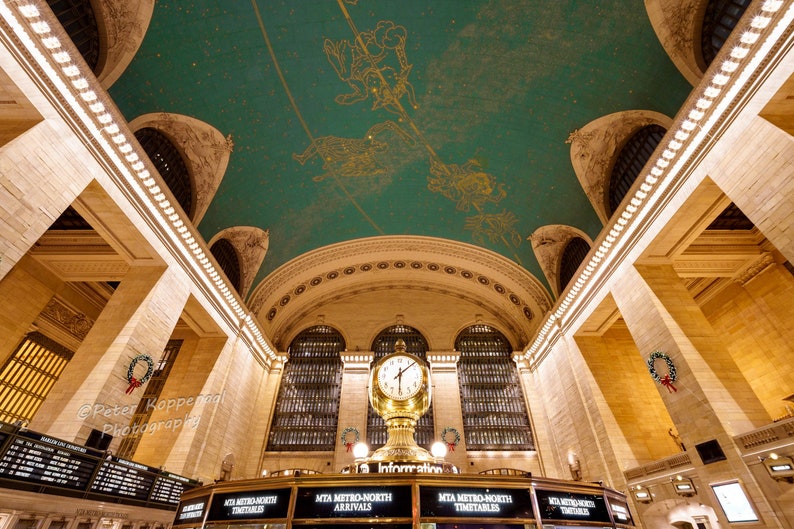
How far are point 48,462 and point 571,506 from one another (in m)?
8.55

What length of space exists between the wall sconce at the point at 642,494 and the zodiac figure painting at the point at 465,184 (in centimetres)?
1003

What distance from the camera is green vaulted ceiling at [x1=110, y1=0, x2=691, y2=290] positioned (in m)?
9.71

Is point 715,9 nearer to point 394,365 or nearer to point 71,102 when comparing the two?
point 394,365

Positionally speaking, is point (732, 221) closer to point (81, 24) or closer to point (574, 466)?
point (574, 466)

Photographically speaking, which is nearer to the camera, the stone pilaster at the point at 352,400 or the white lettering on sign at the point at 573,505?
the white lettering on sign at the point at 573,505

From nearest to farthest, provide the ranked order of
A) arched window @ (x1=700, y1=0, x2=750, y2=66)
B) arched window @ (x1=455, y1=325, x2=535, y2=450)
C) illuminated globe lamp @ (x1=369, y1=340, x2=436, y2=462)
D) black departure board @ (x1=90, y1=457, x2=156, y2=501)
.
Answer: illuminated globe lamp @ (x1=369, y1=340, x2=436, y2=462) → black departure board @ (x1=90, y1=457, x2=156, y2=501) → arched window @ (x1=700, y1=0, x2=750, y2=66) → arched window @ (x1=455, y1=325, x2=535, y2=450)

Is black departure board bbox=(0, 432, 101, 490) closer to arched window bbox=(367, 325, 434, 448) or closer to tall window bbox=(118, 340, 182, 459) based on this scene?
tall window bbox=(118, 340, 182, 459)

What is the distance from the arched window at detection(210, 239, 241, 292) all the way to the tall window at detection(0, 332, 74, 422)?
25.9 ft

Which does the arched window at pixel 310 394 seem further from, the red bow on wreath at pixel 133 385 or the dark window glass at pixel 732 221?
the dark window glass at pixel 732 221

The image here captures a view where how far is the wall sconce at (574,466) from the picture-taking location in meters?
13.1

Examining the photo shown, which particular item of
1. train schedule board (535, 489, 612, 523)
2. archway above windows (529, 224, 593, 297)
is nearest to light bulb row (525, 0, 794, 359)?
archway above windows (529, 224, 593, 297)

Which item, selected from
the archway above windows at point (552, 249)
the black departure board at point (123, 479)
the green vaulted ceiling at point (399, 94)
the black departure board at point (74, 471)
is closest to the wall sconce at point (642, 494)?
the archway above windows at point (552, 249)

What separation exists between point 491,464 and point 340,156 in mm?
13533

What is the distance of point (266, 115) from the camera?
39.2ft
